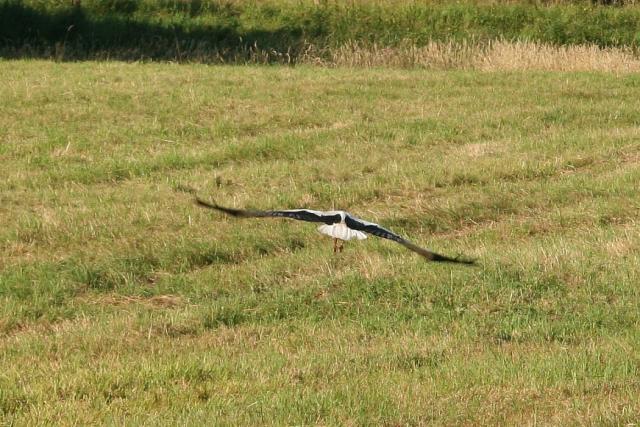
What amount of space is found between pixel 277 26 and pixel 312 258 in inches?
722

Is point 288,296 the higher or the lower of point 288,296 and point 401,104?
the higher

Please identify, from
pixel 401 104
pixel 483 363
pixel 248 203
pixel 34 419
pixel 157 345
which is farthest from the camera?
pixel 401 104

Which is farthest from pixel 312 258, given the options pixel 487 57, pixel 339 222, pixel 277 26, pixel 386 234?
pixel 277 26

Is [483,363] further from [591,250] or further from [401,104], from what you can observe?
[401,104]

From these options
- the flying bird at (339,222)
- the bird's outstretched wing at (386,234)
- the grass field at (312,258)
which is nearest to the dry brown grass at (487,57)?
the grass field at (312,258)

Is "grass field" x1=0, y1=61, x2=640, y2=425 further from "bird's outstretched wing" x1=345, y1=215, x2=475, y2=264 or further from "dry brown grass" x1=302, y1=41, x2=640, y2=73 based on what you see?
"dry brown grass" x1=302, y1=41, x2=640, y2=73

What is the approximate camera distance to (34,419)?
17.8 feet

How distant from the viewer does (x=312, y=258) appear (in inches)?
355

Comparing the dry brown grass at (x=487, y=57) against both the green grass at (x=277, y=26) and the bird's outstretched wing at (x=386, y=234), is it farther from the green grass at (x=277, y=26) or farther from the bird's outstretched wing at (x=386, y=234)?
the bird's outstretched wing at (x=386, y=234)

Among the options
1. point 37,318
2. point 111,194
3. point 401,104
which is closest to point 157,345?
point 37,318

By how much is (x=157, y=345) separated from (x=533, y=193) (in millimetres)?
5824

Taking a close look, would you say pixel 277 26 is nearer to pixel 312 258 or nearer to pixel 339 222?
pixel 312 258

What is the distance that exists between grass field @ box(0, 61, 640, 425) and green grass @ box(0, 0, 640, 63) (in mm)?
6306

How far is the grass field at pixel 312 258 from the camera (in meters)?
5.89
